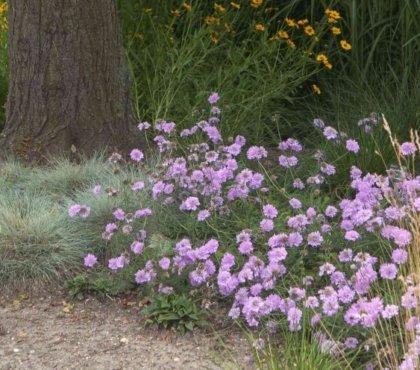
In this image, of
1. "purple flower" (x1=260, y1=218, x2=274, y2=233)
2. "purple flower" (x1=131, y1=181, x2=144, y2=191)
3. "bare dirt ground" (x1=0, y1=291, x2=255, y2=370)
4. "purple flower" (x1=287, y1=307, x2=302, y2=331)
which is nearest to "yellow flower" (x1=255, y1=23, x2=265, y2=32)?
"purple flower" (x1=131, y1=181, x2=144, y2=191)

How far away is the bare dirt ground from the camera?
3.70 m

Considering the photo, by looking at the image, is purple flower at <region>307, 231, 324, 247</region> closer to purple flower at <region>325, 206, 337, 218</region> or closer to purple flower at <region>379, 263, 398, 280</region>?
purple flower at <region>325, 206, 337, 218</region>

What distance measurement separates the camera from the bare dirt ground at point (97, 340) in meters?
3.70

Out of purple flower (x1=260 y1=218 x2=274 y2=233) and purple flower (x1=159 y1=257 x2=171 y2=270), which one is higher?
purple flower (x1=260 y1=218 x2=274 y2=233)

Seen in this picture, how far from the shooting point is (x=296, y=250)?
4.14m

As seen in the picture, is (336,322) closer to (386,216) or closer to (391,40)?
(386,216)

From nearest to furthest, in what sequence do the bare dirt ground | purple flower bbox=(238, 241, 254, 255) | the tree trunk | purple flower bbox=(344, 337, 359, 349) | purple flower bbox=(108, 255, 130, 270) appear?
purple flower bbox=(344, 337, 359, 349), the bare dirt ground, purple flower bbox=(238, 241, 254, 255), purple flower bbox=(108, 255, 130, 270), the tree trunk

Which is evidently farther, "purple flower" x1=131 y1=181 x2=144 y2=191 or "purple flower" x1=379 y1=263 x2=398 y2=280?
"purple flower" x1=131 y1=181 x2=144 y2=191

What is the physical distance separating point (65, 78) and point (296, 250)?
2165 millimetres

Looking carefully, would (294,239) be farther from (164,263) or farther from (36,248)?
(36,248)

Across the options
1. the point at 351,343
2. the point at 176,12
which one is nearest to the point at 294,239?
the point at 351,343

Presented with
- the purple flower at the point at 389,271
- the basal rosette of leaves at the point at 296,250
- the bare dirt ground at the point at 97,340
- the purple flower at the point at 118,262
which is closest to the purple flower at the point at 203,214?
the basal rosette of leaves at the point at 296,250

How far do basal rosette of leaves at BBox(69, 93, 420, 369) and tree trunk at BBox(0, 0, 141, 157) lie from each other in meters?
0.71

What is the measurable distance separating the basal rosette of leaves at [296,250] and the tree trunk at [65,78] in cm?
71
